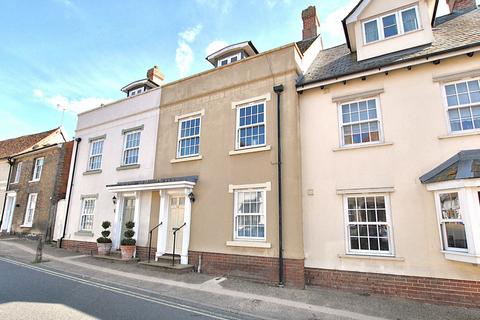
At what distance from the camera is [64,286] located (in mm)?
8188

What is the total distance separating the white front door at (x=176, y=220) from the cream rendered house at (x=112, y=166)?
1217 millimetres

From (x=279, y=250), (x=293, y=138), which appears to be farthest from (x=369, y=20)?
(x=279, y=250)

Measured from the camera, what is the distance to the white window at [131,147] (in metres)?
14.3

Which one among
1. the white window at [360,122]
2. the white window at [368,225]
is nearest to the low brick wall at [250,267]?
the white window at [368,225]

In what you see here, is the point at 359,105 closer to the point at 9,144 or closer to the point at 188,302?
the point at 188,302

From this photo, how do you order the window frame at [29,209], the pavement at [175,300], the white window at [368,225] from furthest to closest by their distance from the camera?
the window frame at [29,209]
the white window at [368,225]
the pavement at [175,300]

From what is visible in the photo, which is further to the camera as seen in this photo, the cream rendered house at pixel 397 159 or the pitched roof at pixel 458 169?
the cream rendered house at pixel 397 159

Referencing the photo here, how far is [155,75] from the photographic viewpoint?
1855 centimetres

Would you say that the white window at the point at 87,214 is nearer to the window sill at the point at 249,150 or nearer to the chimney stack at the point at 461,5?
the window sill at the point at 249,150

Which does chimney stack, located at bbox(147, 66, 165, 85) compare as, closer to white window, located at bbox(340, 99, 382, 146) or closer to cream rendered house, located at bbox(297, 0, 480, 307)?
cream rendered house, located at bbox(297, 0, 480, 307)

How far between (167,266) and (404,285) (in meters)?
7.77

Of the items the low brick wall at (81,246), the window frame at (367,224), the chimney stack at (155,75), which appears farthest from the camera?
the chimney stack at (155,75)

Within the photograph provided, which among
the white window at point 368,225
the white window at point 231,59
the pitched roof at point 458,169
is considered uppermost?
the white window at point 231,59

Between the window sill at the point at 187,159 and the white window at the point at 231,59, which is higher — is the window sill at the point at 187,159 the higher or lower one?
the lower one
